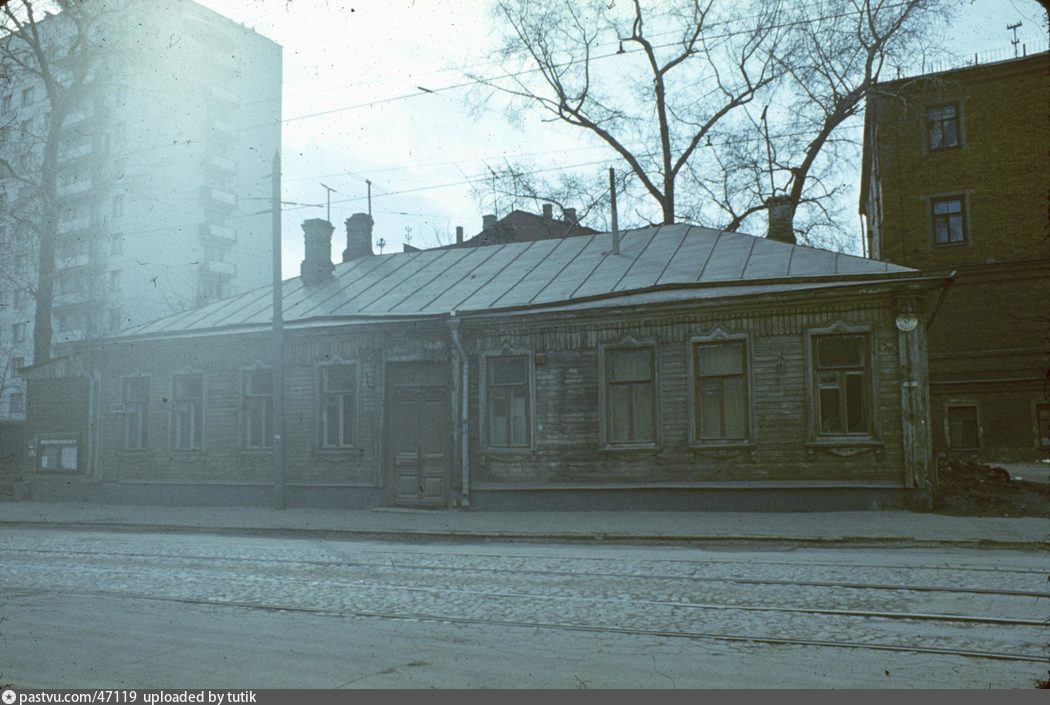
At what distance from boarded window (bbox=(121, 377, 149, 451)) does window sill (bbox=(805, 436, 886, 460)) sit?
16.2m

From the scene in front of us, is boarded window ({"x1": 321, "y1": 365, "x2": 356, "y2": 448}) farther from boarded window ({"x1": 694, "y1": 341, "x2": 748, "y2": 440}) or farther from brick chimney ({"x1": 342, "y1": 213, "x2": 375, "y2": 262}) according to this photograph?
boarded window ({"x1": 694, "y1": 341, "x2": 748, "y2": 440})

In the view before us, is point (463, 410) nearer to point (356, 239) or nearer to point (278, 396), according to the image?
point (278, 396)

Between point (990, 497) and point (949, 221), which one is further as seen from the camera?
point (949, 221)

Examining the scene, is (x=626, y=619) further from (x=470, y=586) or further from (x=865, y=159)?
(x=865, y=159)

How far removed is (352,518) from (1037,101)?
1024 inches

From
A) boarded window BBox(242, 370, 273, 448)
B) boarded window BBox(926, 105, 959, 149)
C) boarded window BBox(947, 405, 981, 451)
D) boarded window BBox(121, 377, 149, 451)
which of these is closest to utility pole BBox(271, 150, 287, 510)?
boarded window BBox(242, 370, 273, 448)

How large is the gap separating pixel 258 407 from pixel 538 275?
24.0ft

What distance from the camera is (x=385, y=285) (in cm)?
2194

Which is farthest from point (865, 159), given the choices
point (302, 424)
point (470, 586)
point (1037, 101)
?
point (470, 586)

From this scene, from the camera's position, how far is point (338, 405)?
19.9m

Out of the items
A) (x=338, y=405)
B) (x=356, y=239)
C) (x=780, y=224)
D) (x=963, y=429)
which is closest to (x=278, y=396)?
(x=338, y=405)

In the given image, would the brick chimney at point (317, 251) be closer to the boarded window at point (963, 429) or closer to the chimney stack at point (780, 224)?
the chimney stack at point (780, 224)

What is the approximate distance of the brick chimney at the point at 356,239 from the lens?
2661 centimetres

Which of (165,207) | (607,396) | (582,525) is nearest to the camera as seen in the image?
(582,525)
